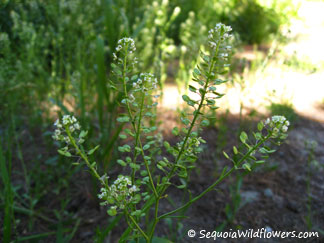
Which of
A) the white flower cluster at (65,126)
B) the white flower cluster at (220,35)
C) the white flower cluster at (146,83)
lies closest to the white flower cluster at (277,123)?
the white flower cluster at (220,35)

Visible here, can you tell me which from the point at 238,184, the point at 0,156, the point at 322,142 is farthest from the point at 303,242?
the point at 0,156

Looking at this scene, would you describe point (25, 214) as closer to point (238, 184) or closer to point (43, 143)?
point (43, 143)

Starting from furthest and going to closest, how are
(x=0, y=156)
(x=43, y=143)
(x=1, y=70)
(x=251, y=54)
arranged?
(x=251, y=54) < (x=43, y=143) < (x=1, y=70) < (x=0, y=156)

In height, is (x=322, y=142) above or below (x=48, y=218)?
above

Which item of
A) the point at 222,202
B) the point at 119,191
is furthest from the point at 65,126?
the point at 222,202

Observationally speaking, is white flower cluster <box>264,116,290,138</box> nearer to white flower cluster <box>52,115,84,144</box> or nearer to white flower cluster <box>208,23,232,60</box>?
white flower cluster <box>208,23,232,60</box>

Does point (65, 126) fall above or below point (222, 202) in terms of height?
above

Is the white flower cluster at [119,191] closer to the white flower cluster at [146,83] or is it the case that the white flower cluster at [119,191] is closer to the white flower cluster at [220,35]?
the white flower cluster at [146,83]

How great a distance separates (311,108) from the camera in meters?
2.83

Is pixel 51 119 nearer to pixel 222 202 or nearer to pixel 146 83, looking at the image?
pixel 222 202

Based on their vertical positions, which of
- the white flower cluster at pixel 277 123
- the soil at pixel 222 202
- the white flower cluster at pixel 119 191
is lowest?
the soil at pixel 222 202

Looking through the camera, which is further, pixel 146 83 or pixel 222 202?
pixel 222 202

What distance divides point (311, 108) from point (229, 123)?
951mm

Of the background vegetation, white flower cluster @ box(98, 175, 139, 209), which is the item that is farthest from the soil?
white flower cluster @ box(98, 175, 139, 209)
